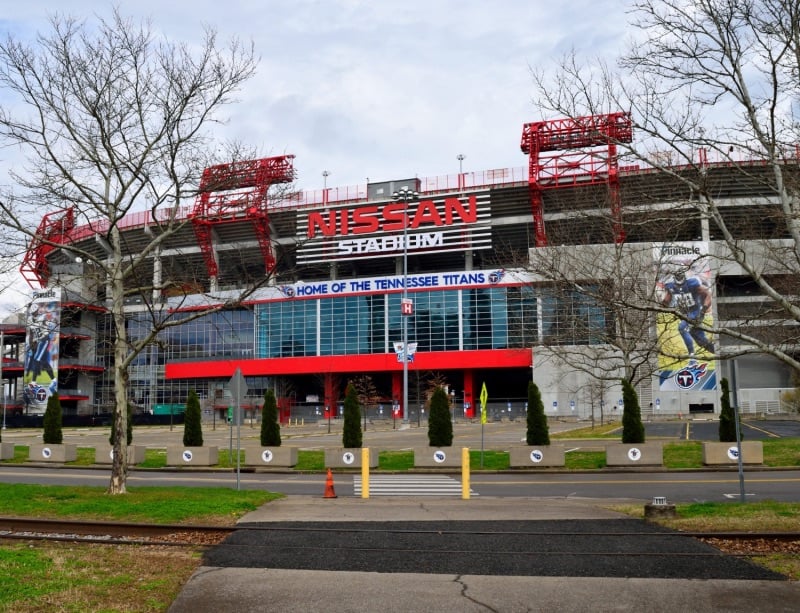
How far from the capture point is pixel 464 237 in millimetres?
A: 75375

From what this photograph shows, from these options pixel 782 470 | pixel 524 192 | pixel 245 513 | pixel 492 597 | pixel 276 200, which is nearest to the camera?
pixel 492 597

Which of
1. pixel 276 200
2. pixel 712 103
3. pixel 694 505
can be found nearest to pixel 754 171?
pixel 712 103

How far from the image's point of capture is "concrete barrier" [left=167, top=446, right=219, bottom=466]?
28062 millimetres

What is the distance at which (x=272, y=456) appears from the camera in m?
27.0

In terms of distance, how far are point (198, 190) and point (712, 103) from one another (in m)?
11.1

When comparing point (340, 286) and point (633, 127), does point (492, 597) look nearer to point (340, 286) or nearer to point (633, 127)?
point (633, 127)

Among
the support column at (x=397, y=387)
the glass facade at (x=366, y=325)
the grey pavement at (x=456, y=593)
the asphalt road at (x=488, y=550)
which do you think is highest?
the glass facade at (x=366, y=325)

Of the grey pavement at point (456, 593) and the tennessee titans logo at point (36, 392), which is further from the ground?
the tennessee titans logo at point (36, 392)

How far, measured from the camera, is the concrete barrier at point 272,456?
26828mm

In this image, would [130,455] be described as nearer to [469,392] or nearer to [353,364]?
[353,364]

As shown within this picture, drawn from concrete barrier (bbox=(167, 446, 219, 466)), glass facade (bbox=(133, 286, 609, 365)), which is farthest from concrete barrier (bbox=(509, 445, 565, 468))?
glass facade (bbox=(133, 286, 609, 365))

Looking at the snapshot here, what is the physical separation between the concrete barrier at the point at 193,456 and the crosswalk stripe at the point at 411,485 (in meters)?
7.09

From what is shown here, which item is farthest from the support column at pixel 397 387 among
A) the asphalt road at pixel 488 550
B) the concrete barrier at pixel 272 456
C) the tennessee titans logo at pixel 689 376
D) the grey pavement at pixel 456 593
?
the grey pavement at pixel 456 593

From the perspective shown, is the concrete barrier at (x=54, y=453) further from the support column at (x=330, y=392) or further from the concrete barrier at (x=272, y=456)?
the support column at (x=330, y=392)
